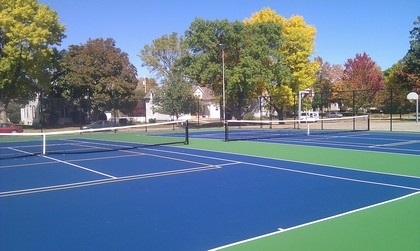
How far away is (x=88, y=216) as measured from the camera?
6516 mm

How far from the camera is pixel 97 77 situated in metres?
44.4

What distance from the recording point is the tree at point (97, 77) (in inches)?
1673

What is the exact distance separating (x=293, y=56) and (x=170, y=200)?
124 ft

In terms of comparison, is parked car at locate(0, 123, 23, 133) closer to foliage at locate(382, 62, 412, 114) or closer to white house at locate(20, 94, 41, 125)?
white house at locate(20, 94, 41, 125)

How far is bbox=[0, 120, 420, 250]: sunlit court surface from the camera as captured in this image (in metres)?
5.44

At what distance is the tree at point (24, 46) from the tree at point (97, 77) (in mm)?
3597

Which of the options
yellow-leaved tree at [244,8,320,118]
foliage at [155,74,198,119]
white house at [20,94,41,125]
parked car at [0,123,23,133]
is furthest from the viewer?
yellow-leaved tree at [244,8,320,118]

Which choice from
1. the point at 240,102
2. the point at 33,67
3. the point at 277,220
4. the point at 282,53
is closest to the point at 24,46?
the point at 33,67

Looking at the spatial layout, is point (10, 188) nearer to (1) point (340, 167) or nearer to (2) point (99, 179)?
(2) point (99, 179)

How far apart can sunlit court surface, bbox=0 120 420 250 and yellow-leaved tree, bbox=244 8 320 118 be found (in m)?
28.6

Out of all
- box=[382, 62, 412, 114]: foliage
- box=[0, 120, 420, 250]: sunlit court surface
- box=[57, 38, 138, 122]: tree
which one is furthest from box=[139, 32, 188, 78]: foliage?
box=[0, 120, 420, 250]: sunlit court surface

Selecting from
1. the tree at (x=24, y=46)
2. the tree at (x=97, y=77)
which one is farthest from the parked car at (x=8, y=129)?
the tree at (x=97, y=77)

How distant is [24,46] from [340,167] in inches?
1320

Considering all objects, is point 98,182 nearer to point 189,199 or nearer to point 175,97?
point 189,199
